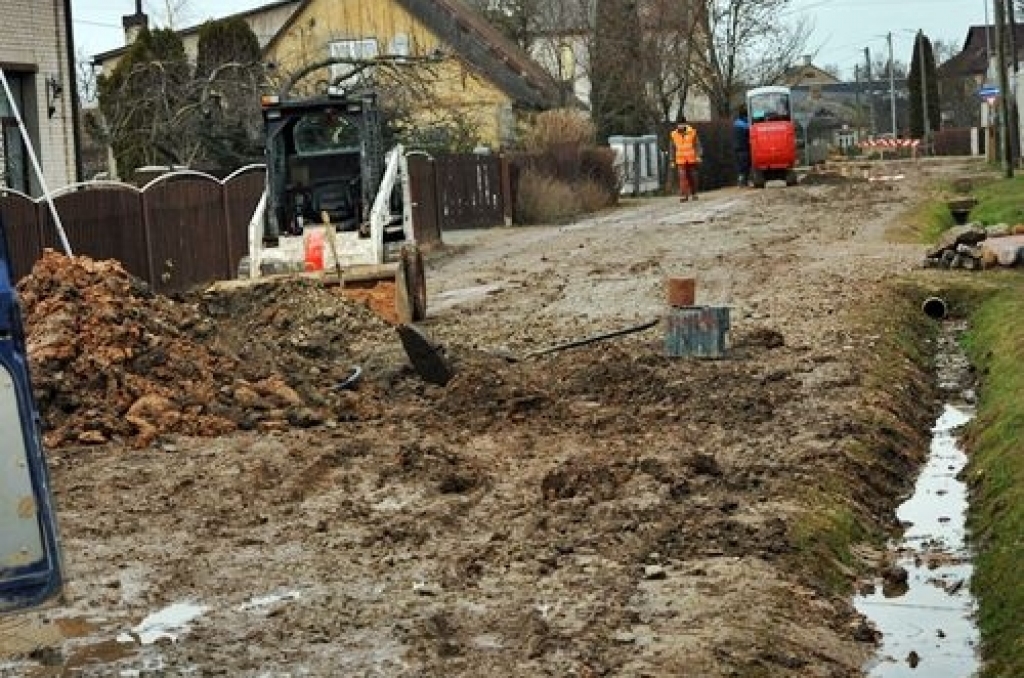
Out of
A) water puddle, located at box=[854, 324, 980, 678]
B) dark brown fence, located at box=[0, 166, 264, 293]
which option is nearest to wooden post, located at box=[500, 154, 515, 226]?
dark brown fence, located at box=[0, 166, 264, 293]

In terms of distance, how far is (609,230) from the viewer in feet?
116

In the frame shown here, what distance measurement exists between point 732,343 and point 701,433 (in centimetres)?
406

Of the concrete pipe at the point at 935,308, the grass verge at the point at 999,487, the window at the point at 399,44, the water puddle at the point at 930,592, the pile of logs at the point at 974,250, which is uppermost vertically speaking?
the window at the point at 399,44

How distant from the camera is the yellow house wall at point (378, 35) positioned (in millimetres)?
56719

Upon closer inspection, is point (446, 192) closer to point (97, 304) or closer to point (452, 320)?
point (452, 320)

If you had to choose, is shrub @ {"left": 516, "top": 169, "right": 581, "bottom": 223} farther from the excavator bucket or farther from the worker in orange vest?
the excavator bucket

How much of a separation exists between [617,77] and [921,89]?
42725 mm

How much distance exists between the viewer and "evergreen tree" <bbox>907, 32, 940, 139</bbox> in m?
101

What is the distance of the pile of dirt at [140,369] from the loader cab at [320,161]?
6200 mm

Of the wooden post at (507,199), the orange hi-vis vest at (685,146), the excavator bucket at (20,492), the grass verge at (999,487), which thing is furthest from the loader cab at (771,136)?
the excavator bucket at (20,492)

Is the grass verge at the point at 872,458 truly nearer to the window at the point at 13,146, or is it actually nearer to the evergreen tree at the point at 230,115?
the window at the point at 13,146

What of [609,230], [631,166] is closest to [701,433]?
[609,230]

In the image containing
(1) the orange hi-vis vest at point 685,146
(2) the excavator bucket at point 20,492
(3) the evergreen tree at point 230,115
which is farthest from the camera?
(1) the orange hi-vis vest at point 685,146

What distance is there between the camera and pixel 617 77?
6262 centimetres
